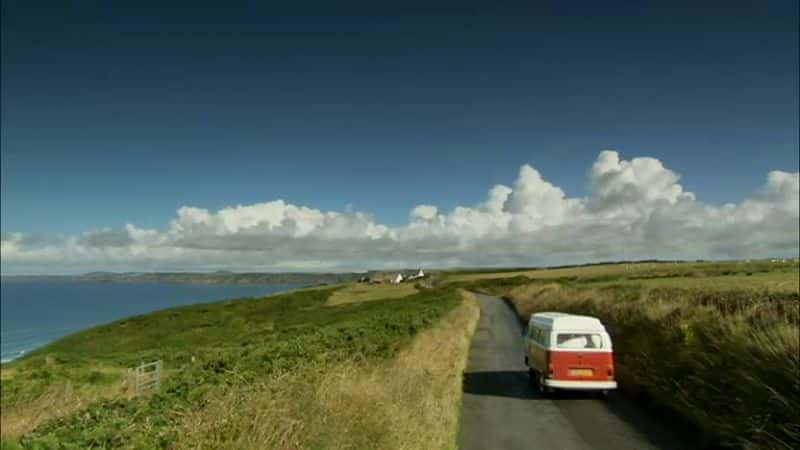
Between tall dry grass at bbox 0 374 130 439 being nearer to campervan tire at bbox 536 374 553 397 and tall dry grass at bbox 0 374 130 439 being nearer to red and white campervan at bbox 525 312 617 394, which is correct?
campervan tire at bbox 536 374 553 397

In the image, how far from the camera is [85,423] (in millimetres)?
11891

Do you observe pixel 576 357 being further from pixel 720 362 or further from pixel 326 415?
pixel 326 415

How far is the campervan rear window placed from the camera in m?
17.1

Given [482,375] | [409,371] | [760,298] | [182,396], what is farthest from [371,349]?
[760,298]

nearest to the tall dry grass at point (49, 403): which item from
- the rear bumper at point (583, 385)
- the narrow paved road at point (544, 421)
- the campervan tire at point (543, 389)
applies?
the narrow paved road at point (544, 421)

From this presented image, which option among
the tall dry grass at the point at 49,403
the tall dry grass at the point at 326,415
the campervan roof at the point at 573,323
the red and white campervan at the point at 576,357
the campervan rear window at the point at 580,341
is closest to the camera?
the tall dry grass at the point at 326,415

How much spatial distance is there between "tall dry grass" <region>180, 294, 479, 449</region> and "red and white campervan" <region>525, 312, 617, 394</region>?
464 cm

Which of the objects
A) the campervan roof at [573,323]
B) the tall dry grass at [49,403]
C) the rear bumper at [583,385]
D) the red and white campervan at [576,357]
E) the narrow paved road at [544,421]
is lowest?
the tall dry grass at [49,403]

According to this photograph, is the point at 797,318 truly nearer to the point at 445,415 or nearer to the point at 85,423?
the point at 445,415

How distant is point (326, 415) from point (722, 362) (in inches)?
425

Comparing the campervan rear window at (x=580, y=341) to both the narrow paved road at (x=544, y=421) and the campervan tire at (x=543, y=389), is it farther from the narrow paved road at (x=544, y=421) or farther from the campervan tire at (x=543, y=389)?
the narrow paved road at (x=544, y=421)

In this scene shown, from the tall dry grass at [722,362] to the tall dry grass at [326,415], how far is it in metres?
5.87

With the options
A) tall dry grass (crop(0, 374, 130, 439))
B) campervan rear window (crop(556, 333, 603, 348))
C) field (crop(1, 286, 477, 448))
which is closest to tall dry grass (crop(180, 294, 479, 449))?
field (crop(1, 286, 477, 448))

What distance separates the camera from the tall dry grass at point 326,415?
23.4 feet
